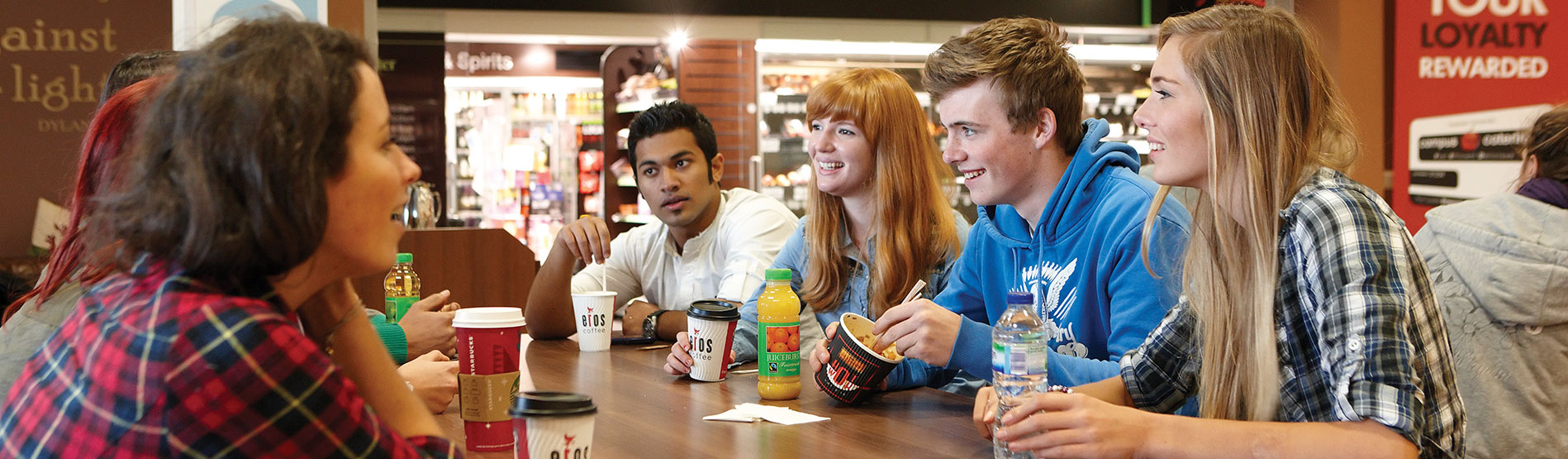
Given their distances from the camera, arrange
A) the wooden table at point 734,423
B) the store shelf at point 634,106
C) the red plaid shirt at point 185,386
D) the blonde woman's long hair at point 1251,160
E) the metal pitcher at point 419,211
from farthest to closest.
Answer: the store shelf at point 634,106, the metal pitcher at point 419,211, the wooden table at point 734,423, the blonde woman's long hair at point 1251,160, the red plaid shirt at point 185,386

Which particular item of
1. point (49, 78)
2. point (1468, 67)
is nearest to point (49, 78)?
point (49, 78)

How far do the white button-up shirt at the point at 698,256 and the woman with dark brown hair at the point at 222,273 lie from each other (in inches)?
86.0

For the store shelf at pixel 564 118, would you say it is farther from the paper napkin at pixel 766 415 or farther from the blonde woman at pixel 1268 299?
the blonde woman at pixel 1268 299

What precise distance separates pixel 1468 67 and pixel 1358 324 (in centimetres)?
539

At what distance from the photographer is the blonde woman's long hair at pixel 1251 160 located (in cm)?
136

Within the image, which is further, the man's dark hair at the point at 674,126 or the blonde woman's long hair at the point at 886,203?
the man's dark hair at the point at 674,126

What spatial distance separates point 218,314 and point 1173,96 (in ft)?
4.09

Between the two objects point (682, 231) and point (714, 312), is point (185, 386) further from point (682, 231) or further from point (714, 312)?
point (682, 231)

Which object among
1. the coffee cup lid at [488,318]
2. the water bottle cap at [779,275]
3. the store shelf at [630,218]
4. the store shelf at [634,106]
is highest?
the store shelf at [634,106]

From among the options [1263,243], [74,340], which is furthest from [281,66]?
[1263,243]

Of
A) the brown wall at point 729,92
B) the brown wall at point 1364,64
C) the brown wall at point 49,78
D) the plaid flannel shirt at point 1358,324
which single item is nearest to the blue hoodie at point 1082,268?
the plaid flannel shirt at point 1358,324

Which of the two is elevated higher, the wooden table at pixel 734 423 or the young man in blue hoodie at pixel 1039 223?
the young man in blue hoodie at pixel 1039 223

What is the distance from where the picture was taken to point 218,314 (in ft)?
2.39

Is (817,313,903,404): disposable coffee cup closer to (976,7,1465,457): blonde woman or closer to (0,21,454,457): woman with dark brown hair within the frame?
(976,7,1465,457): blonde woman
